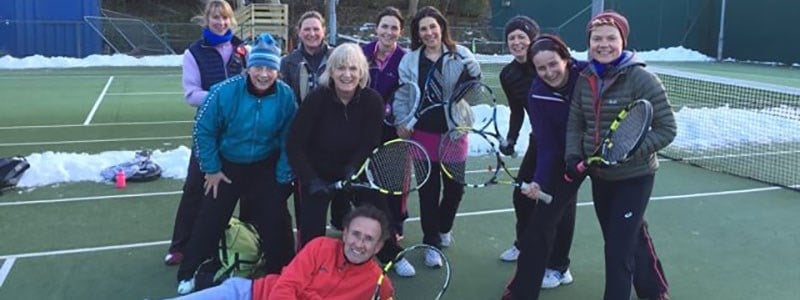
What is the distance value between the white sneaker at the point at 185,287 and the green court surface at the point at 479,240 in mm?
147

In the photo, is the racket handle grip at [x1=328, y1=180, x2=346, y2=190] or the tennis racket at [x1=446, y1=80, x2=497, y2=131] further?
the tennis racket at [x1=446, y1=80, x2=497, y2=131]

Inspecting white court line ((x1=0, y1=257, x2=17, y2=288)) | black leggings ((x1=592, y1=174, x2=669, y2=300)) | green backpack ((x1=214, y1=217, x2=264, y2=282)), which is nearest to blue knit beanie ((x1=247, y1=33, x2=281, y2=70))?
green backpack ((x1=214, y1=217, x2=264, y2=282))

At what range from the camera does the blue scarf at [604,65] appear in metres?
3.52

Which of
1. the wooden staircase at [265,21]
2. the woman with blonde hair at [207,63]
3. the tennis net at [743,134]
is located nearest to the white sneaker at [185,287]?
the woman with blonde hair at [207,63]

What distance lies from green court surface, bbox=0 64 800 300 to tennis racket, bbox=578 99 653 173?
1187 millimetres

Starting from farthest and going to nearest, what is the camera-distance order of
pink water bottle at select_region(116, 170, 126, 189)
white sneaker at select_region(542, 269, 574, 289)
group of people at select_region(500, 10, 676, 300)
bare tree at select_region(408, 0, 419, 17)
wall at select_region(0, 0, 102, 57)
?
1. bare tree at select_region(408, 0, 419, 17)
2. wall at select_region(0, 0, 102, 57)
3. pink water bottle at select_region(116, 170, 126, 189)
4. white sneaker at select_region(542, 269, 574, 289)
5. group of people at select_region(500, 10, 676, 300)

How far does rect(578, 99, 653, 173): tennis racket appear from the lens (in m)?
3.39

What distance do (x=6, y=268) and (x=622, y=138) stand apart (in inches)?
154

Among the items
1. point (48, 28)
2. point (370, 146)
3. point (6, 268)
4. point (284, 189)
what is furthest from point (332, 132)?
point (48, 28)

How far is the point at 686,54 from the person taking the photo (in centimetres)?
2962

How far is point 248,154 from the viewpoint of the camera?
415 centimetres

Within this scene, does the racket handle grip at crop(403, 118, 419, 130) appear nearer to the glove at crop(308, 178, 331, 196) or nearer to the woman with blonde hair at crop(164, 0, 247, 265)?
the glove at crop(308, 178, 331, 196)

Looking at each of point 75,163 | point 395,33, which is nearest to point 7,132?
point 75,163

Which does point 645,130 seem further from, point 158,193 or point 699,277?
point 158,193
